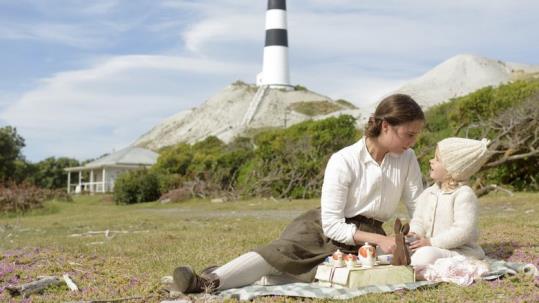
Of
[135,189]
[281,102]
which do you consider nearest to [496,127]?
[135,189]

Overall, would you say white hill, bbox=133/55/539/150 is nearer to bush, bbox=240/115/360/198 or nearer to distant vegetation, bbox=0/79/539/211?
distant vegetation, bbox=0/79/539/211

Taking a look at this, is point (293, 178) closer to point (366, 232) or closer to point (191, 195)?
point (191, 195)

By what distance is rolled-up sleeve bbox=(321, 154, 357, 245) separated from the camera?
4156 millimetres

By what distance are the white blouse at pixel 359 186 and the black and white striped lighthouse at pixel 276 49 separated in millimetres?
53127

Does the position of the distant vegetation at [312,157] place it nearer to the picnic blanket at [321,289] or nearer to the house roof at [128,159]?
the house roof at [128,159]

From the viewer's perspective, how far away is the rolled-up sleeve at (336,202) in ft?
13.6

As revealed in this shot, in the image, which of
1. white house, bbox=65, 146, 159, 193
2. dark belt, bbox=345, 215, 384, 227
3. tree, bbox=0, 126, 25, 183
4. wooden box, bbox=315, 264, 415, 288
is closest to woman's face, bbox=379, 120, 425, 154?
dark belt, bbox=345, 215, 384, 227

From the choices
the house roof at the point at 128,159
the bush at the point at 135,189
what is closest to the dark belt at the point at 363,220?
the bush at the point at 135,189

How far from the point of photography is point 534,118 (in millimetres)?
15898

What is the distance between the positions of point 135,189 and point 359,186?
23.1 m

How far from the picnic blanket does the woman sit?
0.13 m

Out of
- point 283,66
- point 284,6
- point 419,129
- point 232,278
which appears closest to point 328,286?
point 232,278

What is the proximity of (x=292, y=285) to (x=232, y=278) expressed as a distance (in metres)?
0.39

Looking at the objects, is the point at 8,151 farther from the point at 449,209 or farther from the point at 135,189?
the point at 449,209
